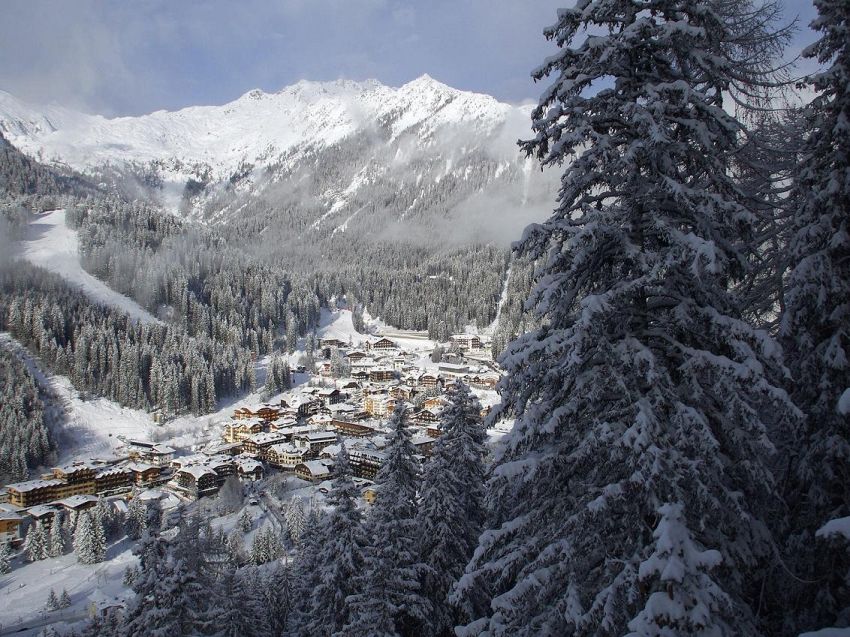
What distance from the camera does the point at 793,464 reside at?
6.52 metres

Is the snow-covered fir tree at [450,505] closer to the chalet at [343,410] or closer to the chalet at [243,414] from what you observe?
the chalet at [343,410]

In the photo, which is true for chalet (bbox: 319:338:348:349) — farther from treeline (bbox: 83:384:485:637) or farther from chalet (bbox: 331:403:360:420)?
treeline (bbox: 83:384:485:637)

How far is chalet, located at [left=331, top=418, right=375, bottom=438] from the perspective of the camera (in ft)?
242

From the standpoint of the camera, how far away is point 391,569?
15594 millimetres

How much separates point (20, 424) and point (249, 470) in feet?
102

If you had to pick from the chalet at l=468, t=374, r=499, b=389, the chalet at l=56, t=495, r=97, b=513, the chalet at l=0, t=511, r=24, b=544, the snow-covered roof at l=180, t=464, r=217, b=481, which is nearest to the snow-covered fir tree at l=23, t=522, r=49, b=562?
the chalet at l=0, t=511, r=24, b=544

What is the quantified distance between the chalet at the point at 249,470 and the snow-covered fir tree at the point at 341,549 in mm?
47473

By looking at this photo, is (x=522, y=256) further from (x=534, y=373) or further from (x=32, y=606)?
(x=32, y=606)

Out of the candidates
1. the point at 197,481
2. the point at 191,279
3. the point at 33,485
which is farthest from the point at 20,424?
the point at 191,279

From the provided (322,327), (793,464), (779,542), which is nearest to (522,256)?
(793,464)

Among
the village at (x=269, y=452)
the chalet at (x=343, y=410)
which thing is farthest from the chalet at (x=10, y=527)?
the chalet at (x=343, y=410)

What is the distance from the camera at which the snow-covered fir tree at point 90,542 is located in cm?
4353

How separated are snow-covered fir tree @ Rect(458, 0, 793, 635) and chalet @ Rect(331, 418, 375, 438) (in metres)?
69.2

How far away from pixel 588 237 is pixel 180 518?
15.4m
